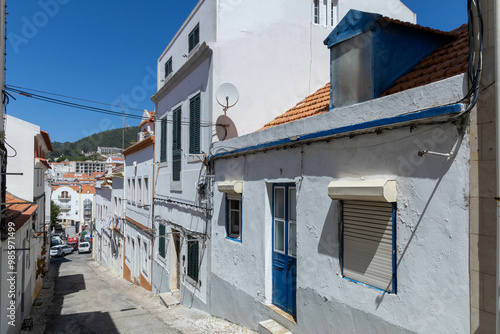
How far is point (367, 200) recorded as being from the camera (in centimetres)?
444

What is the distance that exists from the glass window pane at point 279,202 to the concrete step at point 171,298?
6.43 metres

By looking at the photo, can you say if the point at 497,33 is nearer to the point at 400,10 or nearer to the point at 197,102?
the point at 197,102

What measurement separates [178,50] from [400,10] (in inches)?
309

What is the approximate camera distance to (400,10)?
1114cm

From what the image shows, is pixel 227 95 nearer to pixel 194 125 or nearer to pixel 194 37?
pixel 194 125

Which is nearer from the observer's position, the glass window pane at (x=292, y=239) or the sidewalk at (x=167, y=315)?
the glass window pane at (x=292, y=239)

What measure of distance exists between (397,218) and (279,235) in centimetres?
286

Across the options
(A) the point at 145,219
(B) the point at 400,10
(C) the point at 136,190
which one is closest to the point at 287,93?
(B) the point at 400,10

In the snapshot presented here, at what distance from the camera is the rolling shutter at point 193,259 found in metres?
10.1

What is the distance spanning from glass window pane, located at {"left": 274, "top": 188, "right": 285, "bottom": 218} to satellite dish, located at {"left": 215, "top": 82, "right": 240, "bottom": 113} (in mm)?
3178

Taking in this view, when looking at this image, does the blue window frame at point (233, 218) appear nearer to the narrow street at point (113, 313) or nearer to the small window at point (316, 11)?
the narrow street at point (113, 313)

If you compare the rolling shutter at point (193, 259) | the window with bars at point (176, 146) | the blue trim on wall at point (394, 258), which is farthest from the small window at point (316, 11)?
the blue trim on wall at point (394, 258)

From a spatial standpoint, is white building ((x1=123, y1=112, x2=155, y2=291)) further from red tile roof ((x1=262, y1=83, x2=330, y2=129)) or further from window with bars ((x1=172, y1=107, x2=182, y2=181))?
red tile roof ((x1=262, y1=83, x2=330, y2=129))

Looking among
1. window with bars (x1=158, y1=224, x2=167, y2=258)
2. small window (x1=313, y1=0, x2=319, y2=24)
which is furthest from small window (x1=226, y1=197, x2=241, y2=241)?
small window (x1=313, y1=0, x2=319, y2=24)
